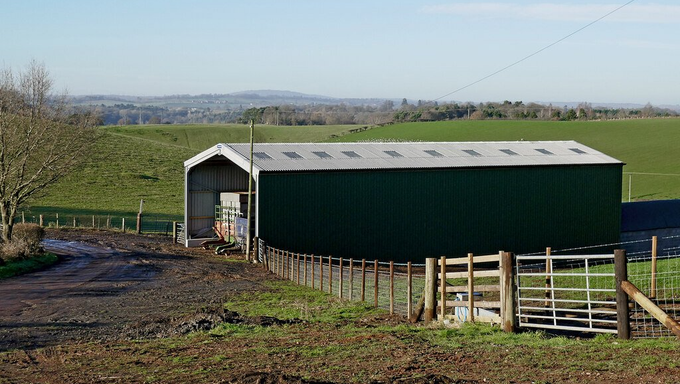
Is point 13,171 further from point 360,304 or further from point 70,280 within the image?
point 360,304

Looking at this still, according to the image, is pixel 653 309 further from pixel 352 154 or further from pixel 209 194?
pixel 209 194

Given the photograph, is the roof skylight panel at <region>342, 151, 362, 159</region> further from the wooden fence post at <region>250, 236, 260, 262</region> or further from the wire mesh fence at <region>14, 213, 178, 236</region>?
the wire mesh fence at <region>14, 213, 178, 236</region>

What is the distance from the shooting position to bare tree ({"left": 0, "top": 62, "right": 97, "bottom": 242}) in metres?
32.9

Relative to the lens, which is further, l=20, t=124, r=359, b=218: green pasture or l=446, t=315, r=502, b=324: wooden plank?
l=20, t=124, r=359, b=218: green pasture

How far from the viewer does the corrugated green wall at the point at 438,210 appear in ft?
104

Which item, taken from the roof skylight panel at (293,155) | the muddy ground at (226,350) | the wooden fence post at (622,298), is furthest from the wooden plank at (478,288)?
the roof skylight panel at (293,155)

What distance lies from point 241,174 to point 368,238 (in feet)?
31.2

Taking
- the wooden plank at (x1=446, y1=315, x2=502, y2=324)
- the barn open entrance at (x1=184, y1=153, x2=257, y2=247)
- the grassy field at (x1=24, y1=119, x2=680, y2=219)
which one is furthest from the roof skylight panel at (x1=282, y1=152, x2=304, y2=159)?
the grassy field at (x1=24, y1=119, x2=680, y2=219)

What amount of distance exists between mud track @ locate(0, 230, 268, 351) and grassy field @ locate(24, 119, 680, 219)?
70.4 feet

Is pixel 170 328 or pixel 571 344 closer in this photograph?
pixel 571 344

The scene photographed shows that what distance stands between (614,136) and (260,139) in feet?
149

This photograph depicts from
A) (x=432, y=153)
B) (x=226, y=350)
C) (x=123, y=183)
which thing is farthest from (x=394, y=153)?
(x=123, y=183)

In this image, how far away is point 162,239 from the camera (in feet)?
140

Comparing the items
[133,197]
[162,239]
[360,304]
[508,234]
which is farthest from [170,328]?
[133,197]
